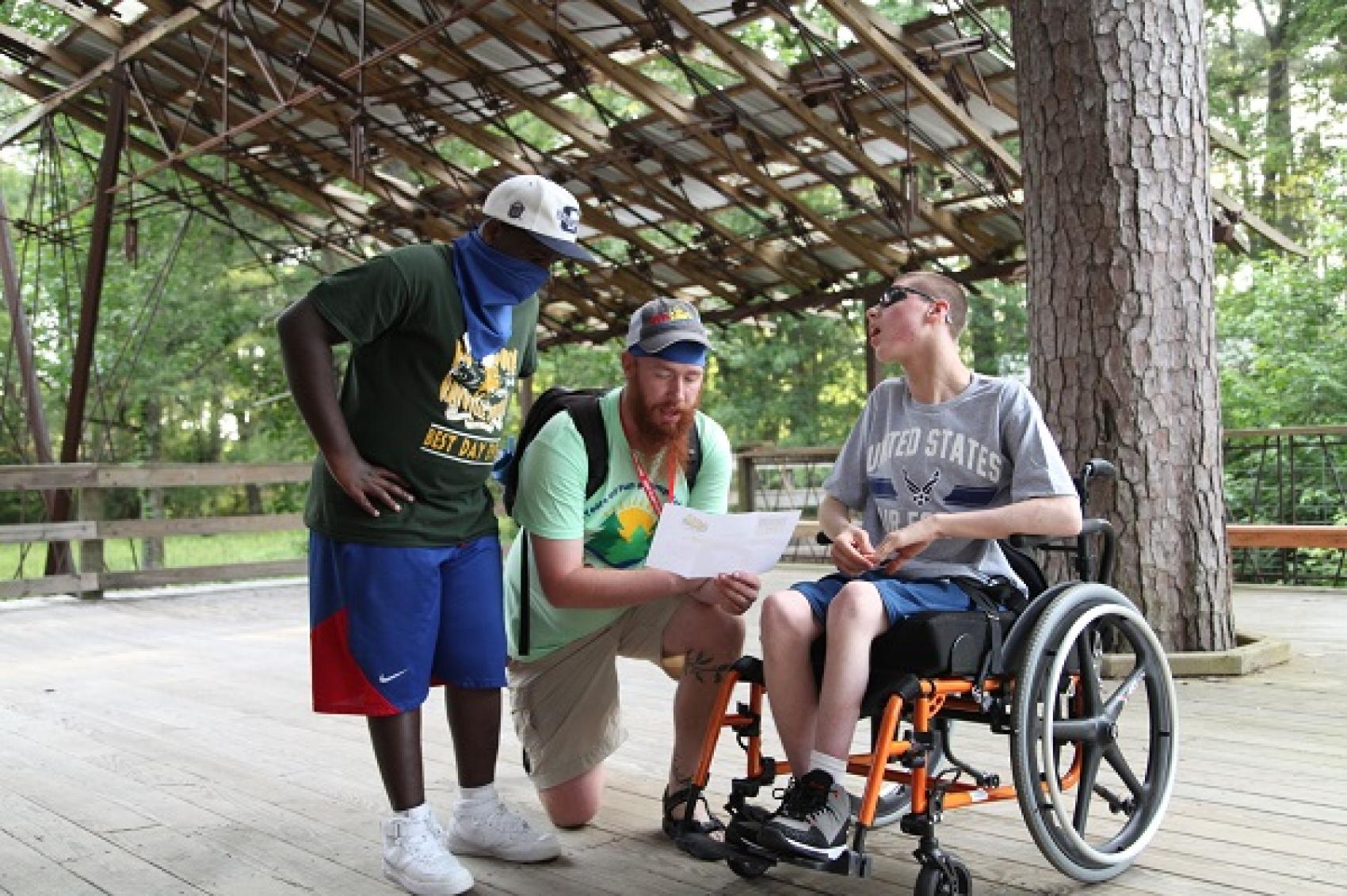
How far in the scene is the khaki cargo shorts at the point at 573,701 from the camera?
3012 mm

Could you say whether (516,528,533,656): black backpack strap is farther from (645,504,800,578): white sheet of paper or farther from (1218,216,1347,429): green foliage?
(1218,216,1347,429): green foliage

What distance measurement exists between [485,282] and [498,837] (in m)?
1.10

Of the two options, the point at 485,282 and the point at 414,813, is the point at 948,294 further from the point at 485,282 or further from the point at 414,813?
the point at 414,813

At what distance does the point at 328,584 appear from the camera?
2.64 m

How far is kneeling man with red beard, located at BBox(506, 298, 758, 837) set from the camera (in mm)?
2691

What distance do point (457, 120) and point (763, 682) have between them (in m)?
9.55

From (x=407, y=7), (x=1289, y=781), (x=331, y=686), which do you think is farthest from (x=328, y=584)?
(x=407, y=7)

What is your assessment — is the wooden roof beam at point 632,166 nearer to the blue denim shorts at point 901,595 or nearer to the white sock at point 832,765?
the blue denim shorts at point 901,595

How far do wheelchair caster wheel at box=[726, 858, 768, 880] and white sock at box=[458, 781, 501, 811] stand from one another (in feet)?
1.76

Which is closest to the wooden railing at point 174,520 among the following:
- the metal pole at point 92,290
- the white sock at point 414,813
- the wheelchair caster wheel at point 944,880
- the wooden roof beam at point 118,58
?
the metal pole at point 92,290

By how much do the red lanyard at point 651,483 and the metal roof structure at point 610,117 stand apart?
5.80m

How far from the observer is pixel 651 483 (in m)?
2.88

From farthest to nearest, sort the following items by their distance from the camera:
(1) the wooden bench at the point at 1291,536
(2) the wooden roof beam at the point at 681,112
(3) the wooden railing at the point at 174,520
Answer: (2) the wooden roof beam at the point at 681,112
(3) the wooden railing at the point at 174,520
(1) the wooden bench at the point at 1291,536

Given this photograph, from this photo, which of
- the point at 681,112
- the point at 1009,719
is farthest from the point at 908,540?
the point at 681,112
